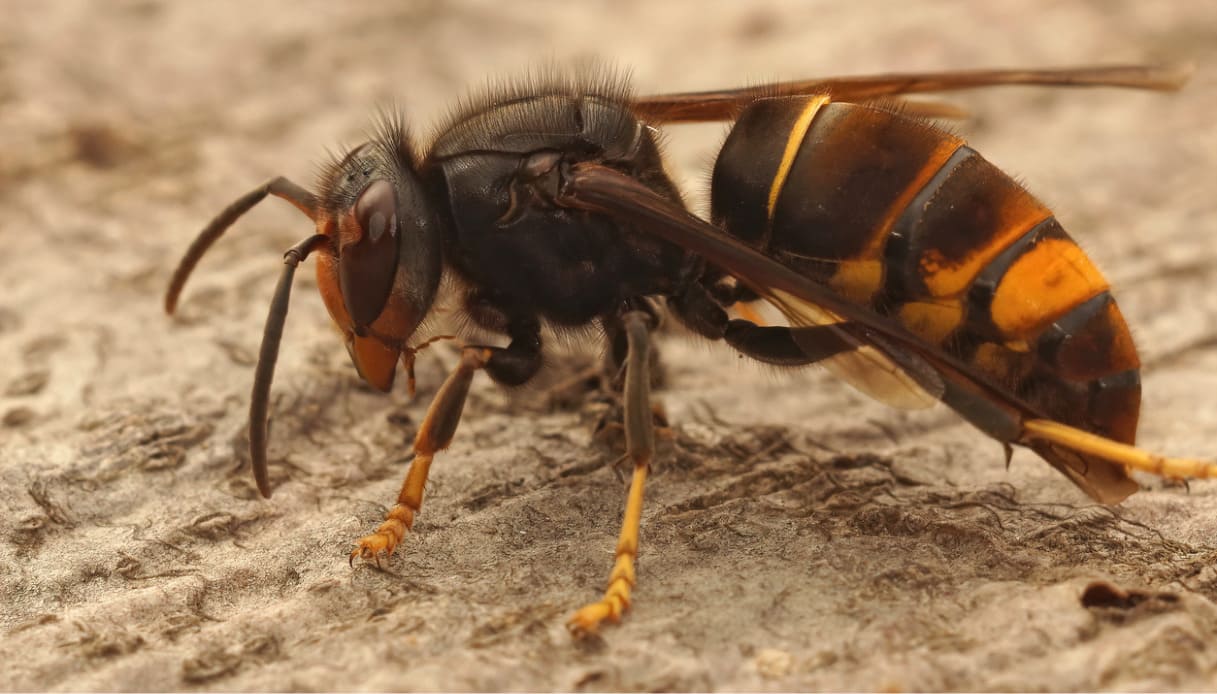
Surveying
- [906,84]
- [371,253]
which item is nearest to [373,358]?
[371,253]

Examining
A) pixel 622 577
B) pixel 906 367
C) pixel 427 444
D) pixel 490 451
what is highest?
pixel 906 367

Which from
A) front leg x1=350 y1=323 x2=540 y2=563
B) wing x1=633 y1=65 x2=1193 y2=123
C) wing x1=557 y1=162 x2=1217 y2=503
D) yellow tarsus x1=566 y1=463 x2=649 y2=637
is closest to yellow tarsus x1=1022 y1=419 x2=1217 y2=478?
wing x1=557 y1=162 x2=1217 y2=503

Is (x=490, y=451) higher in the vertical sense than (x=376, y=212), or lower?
lower

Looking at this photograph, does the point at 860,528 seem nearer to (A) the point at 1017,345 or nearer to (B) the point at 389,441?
(A) the point at 1017,345

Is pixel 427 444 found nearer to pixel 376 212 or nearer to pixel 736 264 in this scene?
pixel 376 212

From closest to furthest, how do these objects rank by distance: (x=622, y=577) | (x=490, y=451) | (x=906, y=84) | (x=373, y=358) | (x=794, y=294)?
(x=622, y=577) → (x=794, y=294) → (x=373, y=358) → (x=490, y=451) → (x=906, y=84)

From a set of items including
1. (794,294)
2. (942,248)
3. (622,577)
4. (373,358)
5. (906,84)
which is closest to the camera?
(622,577)

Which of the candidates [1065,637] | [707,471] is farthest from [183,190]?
[1065,637]

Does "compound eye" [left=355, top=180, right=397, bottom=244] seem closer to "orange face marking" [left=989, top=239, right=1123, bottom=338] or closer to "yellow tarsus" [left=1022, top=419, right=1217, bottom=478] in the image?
"orange face marking" [left=989, top=239, right=1123, bottom=338]
